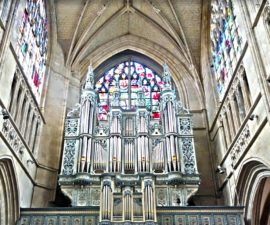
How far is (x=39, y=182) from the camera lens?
14562 mm

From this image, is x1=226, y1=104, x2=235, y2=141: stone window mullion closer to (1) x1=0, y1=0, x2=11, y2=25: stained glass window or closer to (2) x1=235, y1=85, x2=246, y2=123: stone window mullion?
(2) x1=235, y1=85, x2=246, y2=123: stone window mullion

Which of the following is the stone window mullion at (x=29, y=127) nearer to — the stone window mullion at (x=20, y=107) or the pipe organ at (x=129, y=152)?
the stone window mullion at (x=20, y=107)

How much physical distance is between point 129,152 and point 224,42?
6316mm

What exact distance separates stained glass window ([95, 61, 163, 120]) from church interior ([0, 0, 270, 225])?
0.08 metres

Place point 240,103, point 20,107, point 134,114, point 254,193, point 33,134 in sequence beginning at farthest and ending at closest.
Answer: point 134,114 → point 33,134 → point 20,107 → point 240,103 → point 254,193

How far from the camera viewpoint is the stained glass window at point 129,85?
1903 cm

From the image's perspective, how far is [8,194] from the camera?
12.0 metres

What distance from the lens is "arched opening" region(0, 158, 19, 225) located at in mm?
11634

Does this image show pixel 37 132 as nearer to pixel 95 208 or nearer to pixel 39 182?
pixel 39 182

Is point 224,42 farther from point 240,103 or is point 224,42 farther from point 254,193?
point 254,193

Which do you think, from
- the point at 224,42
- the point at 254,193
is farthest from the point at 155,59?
the point at 254,193

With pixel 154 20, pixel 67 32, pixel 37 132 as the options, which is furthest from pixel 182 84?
pixel 37 132

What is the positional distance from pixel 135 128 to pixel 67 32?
291 inches

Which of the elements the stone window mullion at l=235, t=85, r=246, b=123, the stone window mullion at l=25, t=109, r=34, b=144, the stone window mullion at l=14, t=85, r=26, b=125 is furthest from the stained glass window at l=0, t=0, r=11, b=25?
the stone window mullion at l=235, t=85, r=246, b=123
